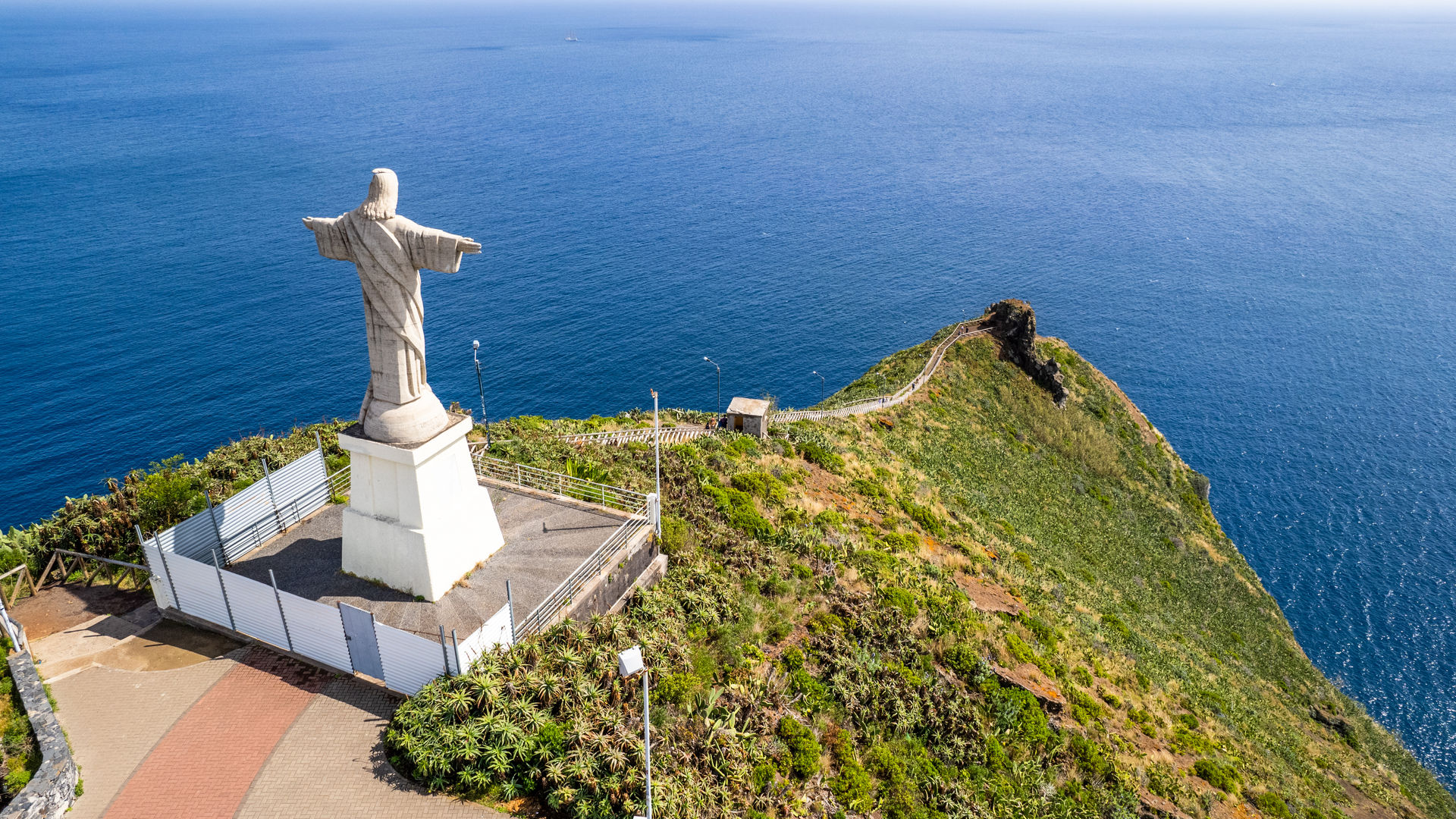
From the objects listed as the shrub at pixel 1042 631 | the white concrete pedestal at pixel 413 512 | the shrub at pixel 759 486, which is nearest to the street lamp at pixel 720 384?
the shrub at pixel 759 486

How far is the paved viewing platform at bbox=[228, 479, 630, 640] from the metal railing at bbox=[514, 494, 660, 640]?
452 millimetres

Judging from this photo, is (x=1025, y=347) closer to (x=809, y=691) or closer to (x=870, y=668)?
(x=870, y=668)

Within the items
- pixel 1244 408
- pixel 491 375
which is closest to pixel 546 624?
pixel 491 375

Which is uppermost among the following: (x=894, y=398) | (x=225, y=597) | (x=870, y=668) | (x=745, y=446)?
(x=225, y=597)

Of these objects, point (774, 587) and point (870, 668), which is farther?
point (774, 587)

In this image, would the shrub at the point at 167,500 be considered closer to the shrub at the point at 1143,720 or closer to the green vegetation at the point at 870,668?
the green vegetation at the point at 870,668

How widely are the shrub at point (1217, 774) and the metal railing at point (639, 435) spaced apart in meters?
25.5

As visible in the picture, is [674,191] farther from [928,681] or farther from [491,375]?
[928,681]

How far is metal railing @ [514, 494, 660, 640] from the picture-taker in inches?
888

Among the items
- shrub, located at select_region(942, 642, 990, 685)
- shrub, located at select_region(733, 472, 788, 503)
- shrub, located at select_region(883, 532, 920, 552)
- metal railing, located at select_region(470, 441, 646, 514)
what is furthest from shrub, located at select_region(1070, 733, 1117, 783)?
metal railing, located at select_region(470, 441, 646, 514)

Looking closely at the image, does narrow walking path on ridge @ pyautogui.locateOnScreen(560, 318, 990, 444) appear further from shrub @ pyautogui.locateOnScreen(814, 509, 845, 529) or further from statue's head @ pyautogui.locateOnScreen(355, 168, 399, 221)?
statue's head @ pyautogui.locateOnScreen(355, 168, 399, 221)

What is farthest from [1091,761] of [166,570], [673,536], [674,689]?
[166,570]

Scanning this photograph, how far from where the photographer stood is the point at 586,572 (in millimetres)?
24469

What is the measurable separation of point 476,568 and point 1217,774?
29.0 metres
